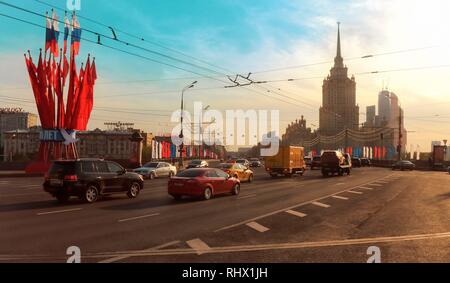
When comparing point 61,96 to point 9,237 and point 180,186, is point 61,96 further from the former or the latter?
point 9,237

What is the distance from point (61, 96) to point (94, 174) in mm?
29207

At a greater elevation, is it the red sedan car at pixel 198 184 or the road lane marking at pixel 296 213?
the red sedan car at pixel 198 184

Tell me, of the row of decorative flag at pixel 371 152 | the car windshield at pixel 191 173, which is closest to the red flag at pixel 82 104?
the car windshield at pixel 191 173

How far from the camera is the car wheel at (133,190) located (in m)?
19.0

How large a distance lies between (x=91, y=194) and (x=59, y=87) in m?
29.9

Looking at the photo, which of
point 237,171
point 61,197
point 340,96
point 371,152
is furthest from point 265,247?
point 371,152

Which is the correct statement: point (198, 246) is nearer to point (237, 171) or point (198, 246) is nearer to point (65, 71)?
point (237, 171)

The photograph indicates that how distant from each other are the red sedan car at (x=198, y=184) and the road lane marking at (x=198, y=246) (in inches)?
336

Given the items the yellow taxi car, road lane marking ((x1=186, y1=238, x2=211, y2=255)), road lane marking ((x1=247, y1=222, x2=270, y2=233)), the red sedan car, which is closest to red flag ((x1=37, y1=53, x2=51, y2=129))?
the yellow taxi car

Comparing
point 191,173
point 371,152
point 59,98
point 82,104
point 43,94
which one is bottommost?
point 191,173

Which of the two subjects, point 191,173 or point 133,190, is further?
point 133,190

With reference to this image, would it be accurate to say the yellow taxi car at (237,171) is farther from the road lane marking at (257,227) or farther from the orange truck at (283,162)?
the road lane marking at (257,227)

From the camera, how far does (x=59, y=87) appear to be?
43.7m

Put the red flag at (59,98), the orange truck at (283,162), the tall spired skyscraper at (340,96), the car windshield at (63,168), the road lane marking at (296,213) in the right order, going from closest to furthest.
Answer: the road lane marking at (296,213), the car windshield at (63,168), the orange truck at (283,162), the red flag at (59,98), the tall spired skyscraper at (340,96)
